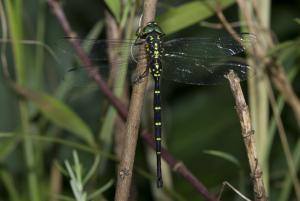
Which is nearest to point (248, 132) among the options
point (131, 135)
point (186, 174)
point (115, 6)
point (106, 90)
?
point (131, 135)

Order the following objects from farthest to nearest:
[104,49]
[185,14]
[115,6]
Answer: [104,49]
[185,14]
[115,6]

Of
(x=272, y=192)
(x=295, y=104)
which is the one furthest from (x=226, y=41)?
(x=272, y=192)

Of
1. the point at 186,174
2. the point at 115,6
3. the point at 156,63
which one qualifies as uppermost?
the point at 115,6

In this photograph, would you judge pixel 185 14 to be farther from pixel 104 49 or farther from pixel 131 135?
pixel 131 135

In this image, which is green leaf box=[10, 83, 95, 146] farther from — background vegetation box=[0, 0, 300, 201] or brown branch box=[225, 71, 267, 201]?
brown branch box=[225, 71, 267, 201]

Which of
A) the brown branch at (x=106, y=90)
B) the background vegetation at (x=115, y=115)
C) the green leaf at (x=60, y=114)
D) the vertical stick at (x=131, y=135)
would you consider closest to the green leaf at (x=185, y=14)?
the background vegetation at (x=115, y=115)

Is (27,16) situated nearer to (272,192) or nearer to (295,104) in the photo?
(272,192)

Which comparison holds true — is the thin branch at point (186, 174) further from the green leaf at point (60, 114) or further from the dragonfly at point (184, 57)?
the green leaf at point (60, 114)
